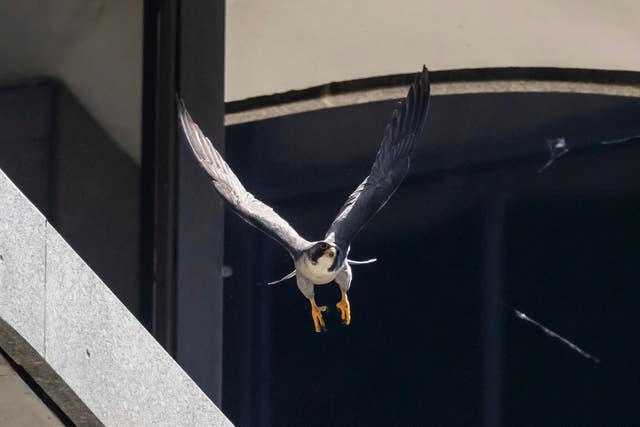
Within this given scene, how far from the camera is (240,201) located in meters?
7.08

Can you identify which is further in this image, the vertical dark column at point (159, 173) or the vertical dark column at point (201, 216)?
the vertical dark column at point (201, 216)

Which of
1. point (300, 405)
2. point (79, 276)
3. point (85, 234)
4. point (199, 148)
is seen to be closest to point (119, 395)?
point (79, 276)

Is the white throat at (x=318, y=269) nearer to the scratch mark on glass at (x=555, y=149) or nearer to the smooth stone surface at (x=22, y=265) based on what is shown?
the smooth stone surface at (x=22, y=265)

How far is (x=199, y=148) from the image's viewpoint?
24.1ft

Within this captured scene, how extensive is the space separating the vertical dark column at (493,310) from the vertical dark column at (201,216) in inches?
60.7

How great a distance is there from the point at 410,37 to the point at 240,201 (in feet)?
10.1

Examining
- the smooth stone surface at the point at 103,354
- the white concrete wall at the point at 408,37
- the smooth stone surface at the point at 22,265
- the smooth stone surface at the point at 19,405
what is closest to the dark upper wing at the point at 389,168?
the smooth stone surface at the point at 103,354

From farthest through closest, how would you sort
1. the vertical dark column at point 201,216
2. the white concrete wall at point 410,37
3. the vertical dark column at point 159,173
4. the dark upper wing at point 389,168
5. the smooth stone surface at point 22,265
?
the white concrete wall at point 410,37 → the vertical dark column at point 201,216 → the vertical dark column at point 159,173 → the dark upper wing at point 389,168 → the smooth stone surface at point 22,265

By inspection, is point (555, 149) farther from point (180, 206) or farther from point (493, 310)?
point (180, 206)

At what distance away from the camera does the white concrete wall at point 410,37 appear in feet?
32.1

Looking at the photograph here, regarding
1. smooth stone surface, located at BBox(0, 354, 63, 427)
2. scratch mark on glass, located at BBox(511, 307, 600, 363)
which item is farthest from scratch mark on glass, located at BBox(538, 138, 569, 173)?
smooth stone surface, located at BBox(0, 354, 63, 427)

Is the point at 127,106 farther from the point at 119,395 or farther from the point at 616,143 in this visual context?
the point at 119,395

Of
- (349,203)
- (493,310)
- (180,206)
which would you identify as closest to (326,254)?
(349,203)

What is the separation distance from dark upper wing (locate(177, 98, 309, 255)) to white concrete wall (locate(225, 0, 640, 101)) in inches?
94.1
